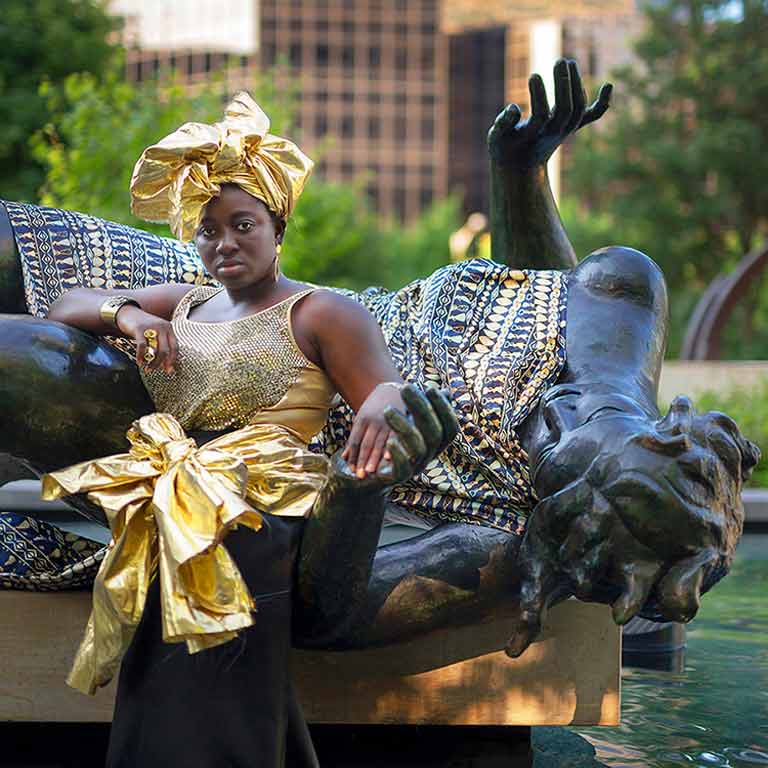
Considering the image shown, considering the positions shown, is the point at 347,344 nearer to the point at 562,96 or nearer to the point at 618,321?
the point at 618,321

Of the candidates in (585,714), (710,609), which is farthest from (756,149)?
(585,714)

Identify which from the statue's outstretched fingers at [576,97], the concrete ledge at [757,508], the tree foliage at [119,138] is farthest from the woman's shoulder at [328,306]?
the tree foliage at [119,138]

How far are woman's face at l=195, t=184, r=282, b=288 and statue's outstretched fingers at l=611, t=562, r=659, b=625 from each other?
3.29ft

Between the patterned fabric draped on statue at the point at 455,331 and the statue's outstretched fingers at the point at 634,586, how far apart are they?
490mm

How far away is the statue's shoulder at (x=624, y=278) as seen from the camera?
3.59m

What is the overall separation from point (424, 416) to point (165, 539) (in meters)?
0.57

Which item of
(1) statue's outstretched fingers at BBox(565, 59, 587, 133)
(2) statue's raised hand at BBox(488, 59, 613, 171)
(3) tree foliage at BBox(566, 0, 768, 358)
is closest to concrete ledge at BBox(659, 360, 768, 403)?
(3) tree foliage at BBox(566, 0, 768, 358)

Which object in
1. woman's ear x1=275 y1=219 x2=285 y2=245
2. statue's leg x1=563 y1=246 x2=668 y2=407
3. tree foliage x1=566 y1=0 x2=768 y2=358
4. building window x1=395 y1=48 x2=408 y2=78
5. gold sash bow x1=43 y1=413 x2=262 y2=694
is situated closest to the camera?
gold sash bow x1=43 y1=413 x2=262 y2=694

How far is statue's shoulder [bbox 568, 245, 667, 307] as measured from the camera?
3.59 m

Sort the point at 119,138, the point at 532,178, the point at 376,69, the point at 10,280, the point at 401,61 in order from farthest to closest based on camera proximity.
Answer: the point at 401,61, the point at 376,69, the point at 119,138, the point at 532,178, the point at 10,280

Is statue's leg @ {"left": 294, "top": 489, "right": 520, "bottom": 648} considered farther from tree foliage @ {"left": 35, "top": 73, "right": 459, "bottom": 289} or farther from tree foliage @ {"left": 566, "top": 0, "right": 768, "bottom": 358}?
tree foliage @ {"left": 566, "top": 0, "right": 768, "bottom": 358}

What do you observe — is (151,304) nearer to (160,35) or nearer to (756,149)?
(756,149)

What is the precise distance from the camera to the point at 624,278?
361cm

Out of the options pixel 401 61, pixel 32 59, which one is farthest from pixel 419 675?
pixel 401 61
